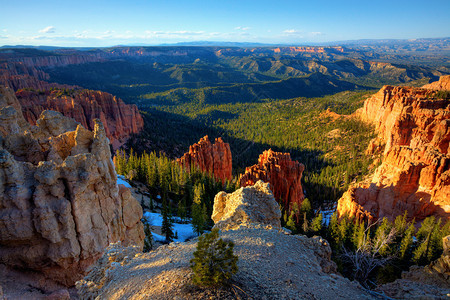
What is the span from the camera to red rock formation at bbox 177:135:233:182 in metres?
46.8

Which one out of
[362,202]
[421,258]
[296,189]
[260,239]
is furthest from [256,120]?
[260,239]

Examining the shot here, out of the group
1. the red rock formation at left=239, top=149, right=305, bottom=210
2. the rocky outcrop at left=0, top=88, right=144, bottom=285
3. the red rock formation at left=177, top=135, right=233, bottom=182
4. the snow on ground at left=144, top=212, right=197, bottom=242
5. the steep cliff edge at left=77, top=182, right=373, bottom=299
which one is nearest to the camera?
the steep cliff edge at left=77, top=182, right=373, bottom=299

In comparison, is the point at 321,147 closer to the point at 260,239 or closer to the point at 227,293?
the point at 260,239

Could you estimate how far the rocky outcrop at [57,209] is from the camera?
445 inches

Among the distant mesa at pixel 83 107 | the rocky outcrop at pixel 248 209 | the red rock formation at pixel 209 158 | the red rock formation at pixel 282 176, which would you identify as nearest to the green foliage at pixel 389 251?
the rocky outcrop at pixel 248 209

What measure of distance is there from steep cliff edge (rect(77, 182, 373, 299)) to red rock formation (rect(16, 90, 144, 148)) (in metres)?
53.3

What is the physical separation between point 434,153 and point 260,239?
2992 centimetres

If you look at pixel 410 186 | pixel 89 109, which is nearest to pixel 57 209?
pixel 410 186

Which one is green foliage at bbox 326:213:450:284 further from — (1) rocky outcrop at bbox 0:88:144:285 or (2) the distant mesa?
(2) the distant mesa

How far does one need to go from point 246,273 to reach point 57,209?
985 centimetres

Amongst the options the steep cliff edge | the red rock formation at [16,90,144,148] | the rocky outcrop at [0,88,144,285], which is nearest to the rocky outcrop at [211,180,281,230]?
the steep cliff edge

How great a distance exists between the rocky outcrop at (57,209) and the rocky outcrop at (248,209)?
677 centimetres

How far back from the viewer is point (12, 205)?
11.3m

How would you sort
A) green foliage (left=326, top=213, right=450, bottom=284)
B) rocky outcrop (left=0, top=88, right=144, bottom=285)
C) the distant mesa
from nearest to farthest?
rocky outcrop (left=0, top=88, right=144, bottom=285), green foliage (left=326, top=213, right=450, bottom=284), the distant mesa
